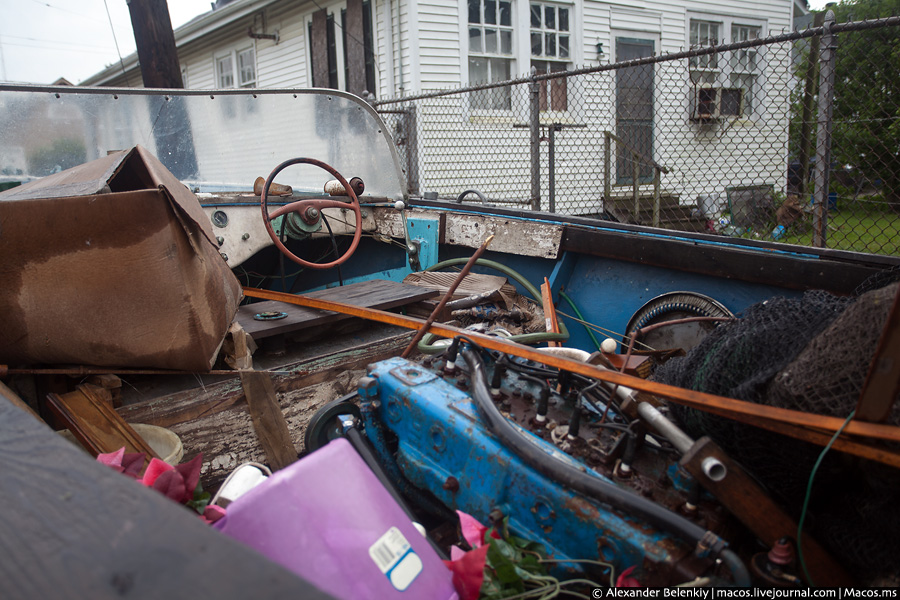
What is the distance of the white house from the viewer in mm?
8383

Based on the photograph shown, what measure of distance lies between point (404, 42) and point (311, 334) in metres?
6.76

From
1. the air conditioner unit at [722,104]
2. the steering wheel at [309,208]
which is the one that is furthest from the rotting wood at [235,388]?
the air conditioner unit at [722,104]

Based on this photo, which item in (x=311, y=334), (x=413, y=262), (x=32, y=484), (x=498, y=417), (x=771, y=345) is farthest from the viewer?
(x=413, y=262)

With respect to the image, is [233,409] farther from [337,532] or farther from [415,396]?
[337,532]

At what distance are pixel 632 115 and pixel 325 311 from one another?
8.48 meters

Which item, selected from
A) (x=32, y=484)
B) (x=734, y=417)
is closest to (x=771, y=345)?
(x=734, y=417)

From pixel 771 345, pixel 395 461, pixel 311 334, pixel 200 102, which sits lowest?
pixel 395 461

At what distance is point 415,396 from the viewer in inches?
67.5

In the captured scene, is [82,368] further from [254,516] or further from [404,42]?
[404,42]

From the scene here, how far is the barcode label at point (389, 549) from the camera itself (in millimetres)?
1006

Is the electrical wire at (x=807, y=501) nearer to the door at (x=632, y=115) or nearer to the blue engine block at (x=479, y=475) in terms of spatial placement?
the blue engine block at (x=479, y=475)

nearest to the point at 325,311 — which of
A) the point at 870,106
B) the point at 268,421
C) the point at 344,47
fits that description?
the point at 268,421

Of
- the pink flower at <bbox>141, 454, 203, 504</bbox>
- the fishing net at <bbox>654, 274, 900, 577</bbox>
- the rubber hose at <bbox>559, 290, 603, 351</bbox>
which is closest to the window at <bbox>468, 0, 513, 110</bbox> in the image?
the rubber hose at <bbox>559, 290, 603, 351</bbox>

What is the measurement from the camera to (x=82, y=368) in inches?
77.2
